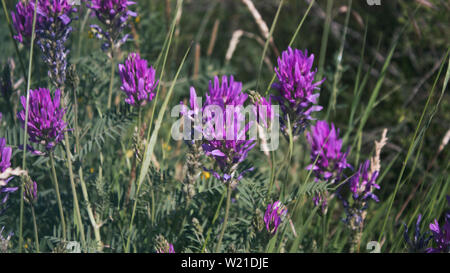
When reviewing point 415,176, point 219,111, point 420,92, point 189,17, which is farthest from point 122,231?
point 189,17

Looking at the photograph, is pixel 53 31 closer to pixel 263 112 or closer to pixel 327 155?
pixel 263 112

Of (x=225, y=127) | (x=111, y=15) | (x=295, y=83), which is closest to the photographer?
(x=225, y=127)

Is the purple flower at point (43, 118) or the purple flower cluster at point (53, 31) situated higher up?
the purple flower cluster at point (53, 31)

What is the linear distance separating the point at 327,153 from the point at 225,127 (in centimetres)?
45

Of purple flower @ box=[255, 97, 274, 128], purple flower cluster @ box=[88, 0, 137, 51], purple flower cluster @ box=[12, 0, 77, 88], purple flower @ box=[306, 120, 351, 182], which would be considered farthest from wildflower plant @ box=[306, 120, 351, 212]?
purple flower cluster @ box=[12, 0, 77, 88]

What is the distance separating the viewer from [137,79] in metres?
1.30

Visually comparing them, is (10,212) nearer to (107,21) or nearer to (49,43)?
(49,43)

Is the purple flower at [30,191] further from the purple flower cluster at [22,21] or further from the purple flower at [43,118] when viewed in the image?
the purple flower cluster at [22,21]

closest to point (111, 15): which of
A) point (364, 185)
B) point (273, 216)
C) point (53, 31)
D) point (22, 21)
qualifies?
point (53, 31)

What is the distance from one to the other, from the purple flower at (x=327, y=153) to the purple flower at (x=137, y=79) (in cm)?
53

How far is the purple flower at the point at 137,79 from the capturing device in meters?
1.28

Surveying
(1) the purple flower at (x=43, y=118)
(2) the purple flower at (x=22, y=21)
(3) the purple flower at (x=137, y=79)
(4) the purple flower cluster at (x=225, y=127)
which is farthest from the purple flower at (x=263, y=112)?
(2) the purple flower at (x=22, y=21)

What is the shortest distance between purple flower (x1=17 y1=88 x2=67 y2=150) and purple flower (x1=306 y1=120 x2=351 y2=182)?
758 mm

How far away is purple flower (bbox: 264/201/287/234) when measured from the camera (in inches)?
47.3
